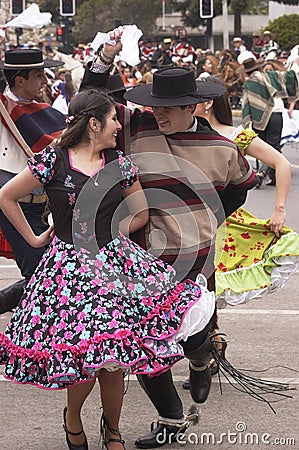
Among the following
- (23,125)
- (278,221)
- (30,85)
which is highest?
(30,85)

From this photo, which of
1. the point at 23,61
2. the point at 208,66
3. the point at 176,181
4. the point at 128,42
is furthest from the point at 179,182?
the point at 208,66

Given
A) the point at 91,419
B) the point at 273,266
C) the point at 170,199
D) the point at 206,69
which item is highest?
the point at 170,199

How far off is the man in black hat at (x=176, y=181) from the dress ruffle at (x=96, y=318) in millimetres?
272

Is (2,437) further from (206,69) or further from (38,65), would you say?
(206,69)

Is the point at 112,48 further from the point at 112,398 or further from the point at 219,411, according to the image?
the point at 112,398

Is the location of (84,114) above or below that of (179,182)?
above

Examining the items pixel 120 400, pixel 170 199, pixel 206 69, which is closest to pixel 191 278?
pixel 170 199

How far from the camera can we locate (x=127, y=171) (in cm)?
458

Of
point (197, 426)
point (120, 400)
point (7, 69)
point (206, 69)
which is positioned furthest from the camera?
point (206, 69)

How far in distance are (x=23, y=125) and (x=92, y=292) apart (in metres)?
2.34

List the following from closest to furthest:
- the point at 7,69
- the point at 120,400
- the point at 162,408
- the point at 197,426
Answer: the point at 120,400
the point at 162,408
the point at 197,426
the point at 7,69

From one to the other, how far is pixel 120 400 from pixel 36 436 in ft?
2.44

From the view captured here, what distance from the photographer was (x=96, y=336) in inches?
165

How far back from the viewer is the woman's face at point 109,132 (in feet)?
14.8
